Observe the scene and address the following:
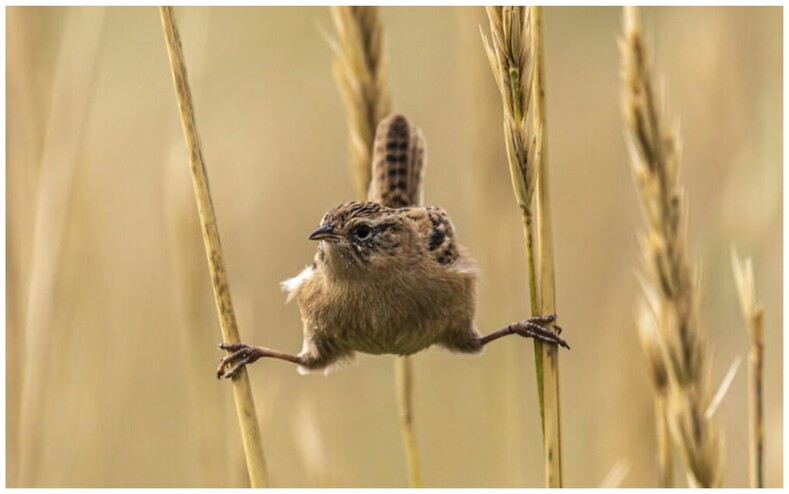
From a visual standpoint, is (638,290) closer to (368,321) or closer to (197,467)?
(368,321)

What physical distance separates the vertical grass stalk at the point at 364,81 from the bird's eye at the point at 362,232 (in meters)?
0.16

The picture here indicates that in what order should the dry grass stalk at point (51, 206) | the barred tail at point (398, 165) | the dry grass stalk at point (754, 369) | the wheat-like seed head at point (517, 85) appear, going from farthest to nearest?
the barred tail at point (398, 165) → the dry grass stalk at point (51, 206) → the dry grass stalk at point (754, 369) → the wheat-like seed head at point (517, 85)

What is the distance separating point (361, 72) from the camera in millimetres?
2477

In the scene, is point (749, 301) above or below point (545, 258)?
below

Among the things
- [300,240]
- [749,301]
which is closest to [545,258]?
[749,301]

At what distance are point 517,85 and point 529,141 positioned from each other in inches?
5.0

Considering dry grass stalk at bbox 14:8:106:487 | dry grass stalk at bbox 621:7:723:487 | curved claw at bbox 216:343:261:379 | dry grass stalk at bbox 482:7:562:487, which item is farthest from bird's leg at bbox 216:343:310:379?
dry grass stalk at bbox 621:7:723:487

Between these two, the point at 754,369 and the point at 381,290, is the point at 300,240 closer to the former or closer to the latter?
the point at 381,290

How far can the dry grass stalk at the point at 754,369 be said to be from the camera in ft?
7.08

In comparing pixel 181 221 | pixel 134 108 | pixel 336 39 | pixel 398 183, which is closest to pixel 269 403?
pixel 181 221

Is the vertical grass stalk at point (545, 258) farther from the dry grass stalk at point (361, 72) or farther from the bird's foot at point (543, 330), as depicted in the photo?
the dry grass stalk at point (361, 72)

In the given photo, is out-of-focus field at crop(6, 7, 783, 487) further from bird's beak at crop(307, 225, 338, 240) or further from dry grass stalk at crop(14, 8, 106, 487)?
bird's beak at crop(307, 225, 338, 240)

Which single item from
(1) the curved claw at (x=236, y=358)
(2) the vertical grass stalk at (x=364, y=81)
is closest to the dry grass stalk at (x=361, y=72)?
(2) the vertical grass stalk at (x=364, y=81)

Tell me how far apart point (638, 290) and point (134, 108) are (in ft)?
6.90
